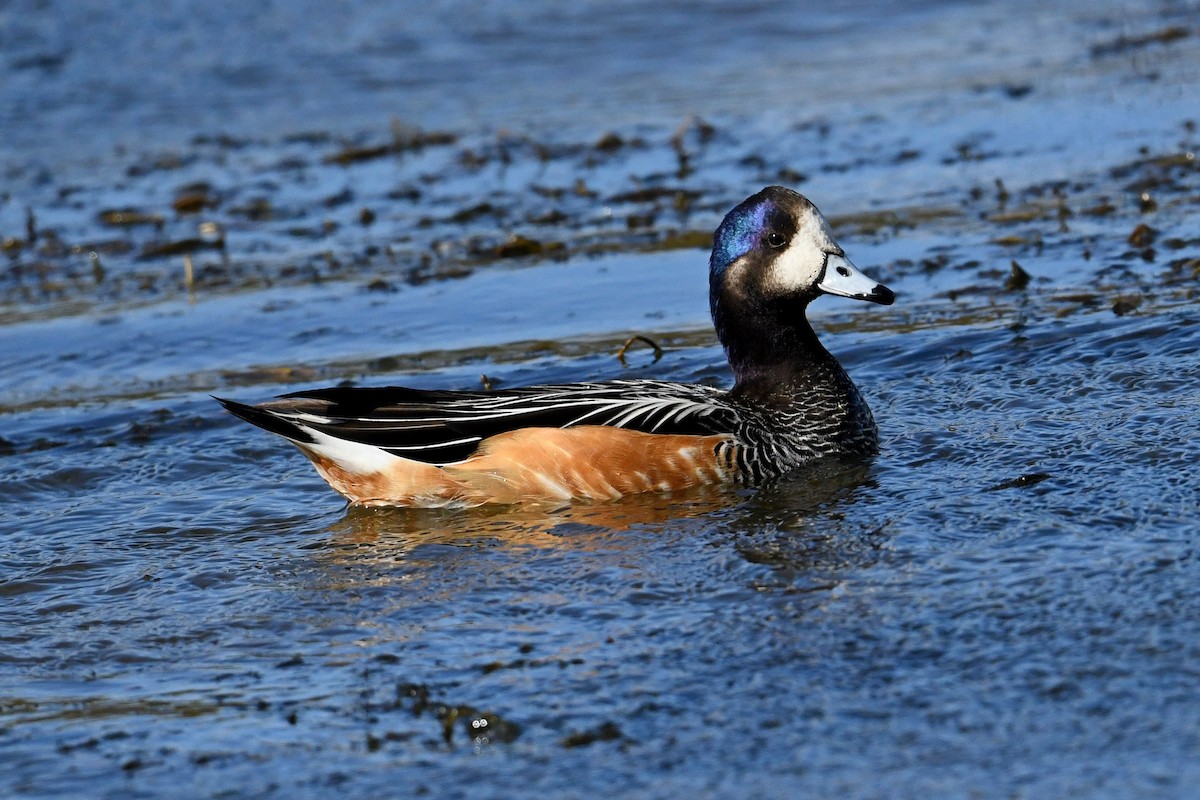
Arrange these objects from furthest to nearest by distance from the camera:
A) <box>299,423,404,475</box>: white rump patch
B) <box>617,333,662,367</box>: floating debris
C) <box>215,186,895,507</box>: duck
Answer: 1. <box>617,333,662,367</box>: floating debris
2. <box>299,423,404,475</box>: white rump patch
3. <box>215,186,895,507</box>: duck

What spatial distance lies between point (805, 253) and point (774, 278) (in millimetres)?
187

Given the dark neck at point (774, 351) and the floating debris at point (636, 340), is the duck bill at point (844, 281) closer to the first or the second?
the dark neck at point (774, 351)

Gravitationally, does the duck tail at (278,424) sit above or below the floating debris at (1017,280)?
below

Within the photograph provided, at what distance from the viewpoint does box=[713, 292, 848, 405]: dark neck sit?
25.0 feet

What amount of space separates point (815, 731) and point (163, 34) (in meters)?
15.6

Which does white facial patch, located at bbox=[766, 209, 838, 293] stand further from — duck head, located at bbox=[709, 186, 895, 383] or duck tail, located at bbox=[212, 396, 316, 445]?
A: duck tail, located at bbox=[212, 396, 316, 445]

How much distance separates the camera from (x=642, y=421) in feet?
23.6

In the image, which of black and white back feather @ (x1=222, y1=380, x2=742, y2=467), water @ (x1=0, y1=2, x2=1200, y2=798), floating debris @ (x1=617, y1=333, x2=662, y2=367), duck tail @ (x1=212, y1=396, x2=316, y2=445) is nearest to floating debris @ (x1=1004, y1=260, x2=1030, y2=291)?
water @ (x1=0, y1=2, x2=1200, y2=798)

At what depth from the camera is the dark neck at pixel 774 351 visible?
7.62 meters

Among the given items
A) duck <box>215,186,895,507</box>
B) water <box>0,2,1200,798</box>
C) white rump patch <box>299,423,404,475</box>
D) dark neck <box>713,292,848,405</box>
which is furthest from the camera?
dark neck <box>713,292,848,405</box>

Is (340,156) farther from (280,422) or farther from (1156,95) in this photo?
(280,422)

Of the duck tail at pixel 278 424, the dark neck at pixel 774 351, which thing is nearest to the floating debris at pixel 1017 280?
the dark neck at pixel 774 351

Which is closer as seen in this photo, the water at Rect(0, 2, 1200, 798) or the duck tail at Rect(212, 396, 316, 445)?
the water at Rect(0, 2, 1200, 798)

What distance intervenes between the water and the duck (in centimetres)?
19
